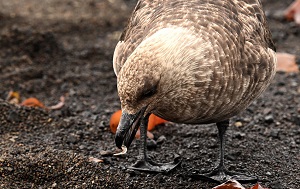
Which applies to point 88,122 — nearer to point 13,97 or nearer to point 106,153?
point 106,153

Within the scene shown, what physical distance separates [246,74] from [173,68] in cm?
74

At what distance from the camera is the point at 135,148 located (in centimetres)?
628

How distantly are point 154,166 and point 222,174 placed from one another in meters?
0.58

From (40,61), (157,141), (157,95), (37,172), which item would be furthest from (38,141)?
(40,61)

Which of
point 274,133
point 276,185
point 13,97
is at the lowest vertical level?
point 13,97

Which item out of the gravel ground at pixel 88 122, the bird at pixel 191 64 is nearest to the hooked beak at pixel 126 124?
the bird at pixel 191 64

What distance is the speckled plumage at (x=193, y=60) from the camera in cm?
463

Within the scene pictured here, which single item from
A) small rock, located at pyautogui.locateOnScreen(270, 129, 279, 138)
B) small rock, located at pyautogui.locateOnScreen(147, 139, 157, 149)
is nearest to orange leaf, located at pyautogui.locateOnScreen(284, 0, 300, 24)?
small rock, located at pyautogui.locateOnScreen(270, 129, 279, 138)

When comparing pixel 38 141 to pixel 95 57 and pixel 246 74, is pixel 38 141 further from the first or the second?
pixel 95 57

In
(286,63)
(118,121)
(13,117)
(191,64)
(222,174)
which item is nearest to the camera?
(191,64)

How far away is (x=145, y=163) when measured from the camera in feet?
19.2

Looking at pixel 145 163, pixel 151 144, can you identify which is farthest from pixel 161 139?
pixel 145 163

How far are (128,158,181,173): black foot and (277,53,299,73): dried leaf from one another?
2722 mm

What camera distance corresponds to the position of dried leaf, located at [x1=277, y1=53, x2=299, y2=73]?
816 cm
